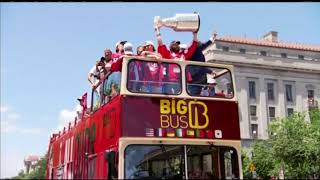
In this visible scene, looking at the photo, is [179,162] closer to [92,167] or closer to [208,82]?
[208,82]

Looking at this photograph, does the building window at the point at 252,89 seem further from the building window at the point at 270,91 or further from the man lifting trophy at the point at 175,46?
the man lifting trophy at the point at 175,46

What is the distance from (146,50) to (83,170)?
2.79m

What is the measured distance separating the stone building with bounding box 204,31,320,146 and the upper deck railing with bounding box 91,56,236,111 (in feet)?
131

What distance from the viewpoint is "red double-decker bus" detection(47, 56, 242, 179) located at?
7.21 metres

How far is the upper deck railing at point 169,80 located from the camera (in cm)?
757

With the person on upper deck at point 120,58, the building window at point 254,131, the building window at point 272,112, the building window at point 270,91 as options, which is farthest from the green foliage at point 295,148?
the person on upper deck at point 120,58

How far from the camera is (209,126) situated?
7859 millimetres

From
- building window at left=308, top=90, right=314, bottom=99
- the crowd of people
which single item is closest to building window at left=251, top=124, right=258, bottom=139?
building window at left=308, top=90, right=314, bottom=99

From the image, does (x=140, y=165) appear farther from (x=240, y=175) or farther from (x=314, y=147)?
(x=314, y=147)

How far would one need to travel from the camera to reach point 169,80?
25.7 feet

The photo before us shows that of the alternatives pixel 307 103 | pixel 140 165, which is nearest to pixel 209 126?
pixel 140 165

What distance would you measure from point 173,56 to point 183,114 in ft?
4.40

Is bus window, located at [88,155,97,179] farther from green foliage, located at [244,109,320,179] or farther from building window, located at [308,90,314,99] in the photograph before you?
building window, located at [308,90,314,99]

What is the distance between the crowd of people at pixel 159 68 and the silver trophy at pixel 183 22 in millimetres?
210
